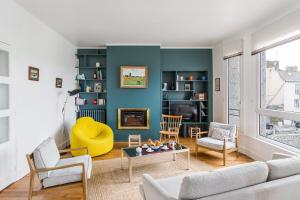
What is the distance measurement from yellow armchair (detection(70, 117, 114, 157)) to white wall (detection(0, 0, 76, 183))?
614 millimetres

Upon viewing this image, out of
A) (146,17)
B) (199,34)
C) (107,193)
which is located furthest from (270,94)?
(107,193)

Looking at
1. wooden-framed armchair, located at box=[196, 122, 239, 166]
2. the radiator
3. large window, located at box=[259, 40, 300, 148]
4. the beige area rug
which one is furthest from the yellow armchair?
large window, located at box=[259, 40, 300, 148]

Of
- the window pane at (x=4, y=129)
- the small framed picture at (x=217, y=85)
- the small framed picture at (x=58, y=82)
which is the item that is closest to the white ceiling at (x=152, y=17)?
the small framed picture at (x=58, y=82)

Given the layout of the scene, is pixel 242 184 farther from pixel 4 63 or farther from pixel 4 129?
pixel 4 63

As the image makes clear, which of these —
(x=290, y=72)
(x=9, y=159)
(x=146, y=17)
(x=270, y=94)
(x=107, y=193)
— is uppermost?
(x=146, y=17)

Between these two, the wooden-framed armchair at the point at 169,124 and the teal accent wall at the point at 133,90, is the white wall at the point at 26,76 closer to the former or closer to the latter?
the teal accent wall at the point at 133,90

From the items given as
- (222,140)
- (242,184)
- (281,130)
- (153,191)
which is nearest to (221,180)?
(242,184)

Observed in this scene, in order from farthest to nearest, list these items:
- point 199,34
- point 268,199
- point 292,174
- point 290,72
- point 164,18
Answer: point 199,34, point 164,18, point 290,72, point 292,174, point 268,199

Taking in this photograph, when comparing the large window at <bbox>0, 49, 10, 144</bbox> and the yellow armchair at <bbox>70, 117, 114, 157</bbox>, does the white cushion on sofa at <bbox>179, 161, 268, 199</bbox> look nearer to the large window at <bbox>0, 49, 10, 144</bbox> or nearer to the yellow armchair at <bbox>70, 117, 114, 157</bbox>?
the large window at <bbox>0, 49, 10, 144</bbox>

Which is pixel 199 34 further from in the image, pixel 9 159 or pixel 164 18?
pixel 9 159

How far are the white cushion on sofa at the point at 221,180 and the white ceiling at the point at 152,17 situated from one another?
2696 millimetres

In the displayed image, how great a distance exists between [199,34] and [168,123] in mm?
2779

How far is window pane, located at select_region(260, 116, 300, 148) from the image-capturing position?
3727 millimetres

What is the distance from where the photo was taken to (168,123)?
259 inches
